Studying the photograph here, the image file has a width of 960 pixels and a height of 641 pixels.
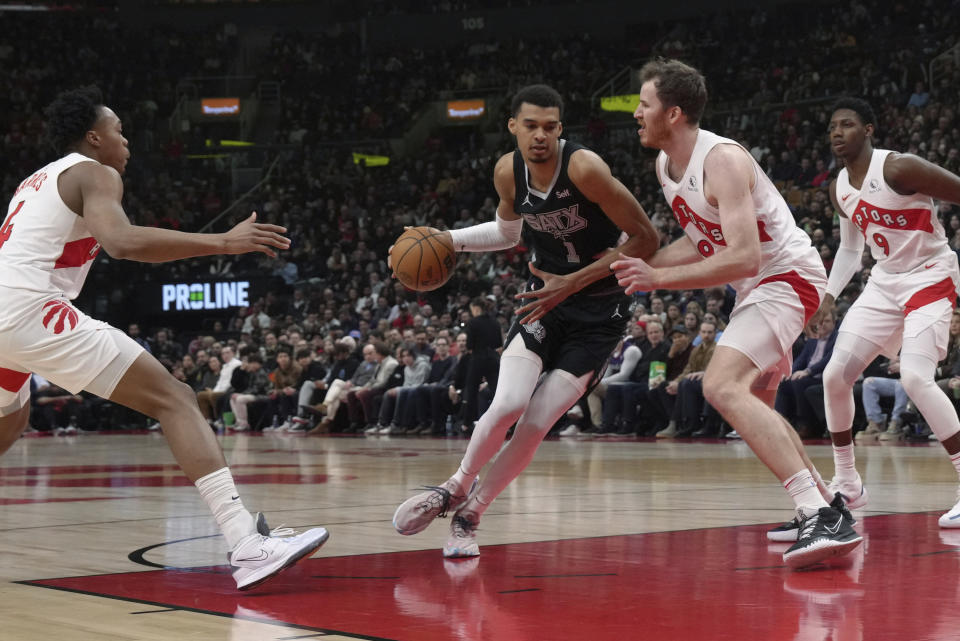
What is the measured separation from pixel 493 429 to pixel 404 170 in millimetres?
22968

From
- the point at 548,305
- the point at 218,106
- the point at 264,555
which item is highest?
the point at 218,106

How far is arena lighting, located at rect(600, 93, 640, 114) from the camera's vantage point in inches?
995

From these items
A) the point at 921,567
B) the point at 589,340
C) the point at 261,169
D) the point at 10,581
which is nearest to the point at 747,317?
the point at 589,340

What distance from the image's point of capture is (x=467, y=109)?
28.0 metres

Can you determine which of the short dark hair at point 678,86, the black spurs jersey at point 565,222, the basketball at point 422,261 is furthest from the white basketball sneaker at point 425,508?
the short dark hair at point 678,86

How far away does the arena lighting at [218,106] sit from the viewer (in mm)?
29375

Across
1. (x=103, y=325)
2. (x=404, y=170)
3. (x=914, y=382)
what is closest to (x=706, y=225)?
(x=914, y=382)

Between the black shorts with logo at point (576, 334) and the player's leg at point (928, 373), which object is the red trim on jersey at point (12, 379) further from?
the player's leg at point (928, 373)

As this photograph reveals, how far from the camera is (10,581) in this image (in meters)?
4.02

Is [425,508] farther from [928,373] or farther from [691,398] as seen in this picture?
[691,398]

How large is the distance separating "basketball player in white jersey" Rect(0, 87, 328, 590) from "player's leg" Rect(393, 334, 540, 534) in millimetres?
749

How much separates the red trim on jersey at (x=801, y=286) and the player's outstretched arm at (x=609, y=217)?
49 cm

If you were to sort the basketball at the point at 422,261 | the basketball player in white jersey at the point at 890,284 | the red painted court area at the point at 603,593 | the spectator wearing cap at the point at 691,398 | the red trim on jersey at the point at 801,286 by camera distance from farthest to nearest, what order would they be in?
the spectator wearing cap at the point at 691,398
the basketball player in white jersey at the point at 890,284
the basketball at the point at 422,261
the red trim on jersey at the point at 801,286
the red painted court area at the point at 603,593

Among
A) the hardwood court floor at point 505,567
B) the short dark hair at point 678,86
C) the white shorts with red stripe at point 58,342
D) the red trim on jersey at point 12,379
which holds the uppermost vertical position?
the short dark hair at point 678,86
